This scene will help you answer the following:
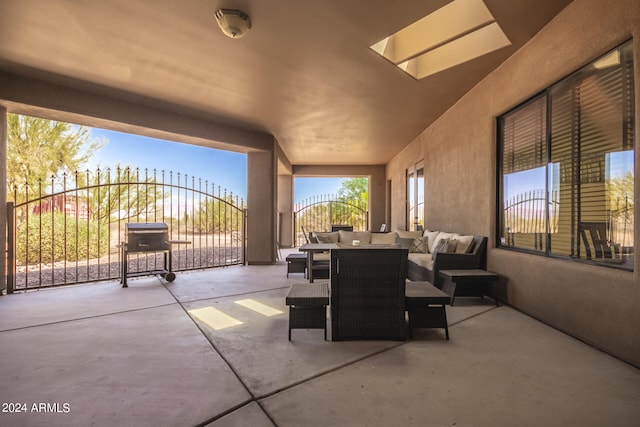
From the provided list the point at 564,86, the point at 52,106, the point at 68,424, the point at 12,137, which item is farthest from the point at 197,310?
the point at 12,137

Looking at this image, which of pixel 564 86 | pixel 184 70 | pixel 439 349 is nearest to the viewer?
pixel 439 349

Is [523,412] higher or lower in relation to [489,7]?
lower

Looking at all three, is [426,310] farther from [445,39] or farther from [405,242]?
[405,242]

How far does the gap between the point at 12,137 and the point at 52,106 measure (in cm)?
510

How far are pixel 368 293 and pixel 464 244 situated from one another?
8.61 ft

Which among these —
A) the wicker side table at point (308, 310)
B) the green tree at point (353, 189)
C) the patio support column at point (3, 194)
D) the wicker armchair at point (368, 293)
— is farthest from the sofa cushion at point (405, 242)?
the green tree at point (353, 189)

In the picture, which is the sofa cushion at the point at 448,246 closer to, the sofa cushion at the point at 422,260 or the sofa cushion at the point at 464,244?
the sofa cushion at the point at 464,244

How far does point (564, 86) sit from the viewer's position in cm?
292

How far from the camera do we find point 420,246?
5.63 m

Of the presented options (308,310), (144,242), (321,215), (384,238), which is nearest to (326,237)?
(384,238)

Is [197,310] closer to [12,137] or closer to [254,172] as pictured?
[254,172]

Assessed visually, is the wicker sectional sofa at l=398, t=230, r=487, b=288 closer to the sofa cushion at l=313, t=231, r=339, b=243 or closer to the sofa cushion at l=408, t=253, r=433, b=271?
the sofa cushion at l=408, t=253, r=433, b=271

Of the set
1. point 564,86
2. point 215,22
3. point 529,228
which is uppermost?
point 215,22

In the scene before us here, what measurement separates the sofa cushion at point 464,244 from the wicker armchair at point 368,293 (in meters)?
2.34
